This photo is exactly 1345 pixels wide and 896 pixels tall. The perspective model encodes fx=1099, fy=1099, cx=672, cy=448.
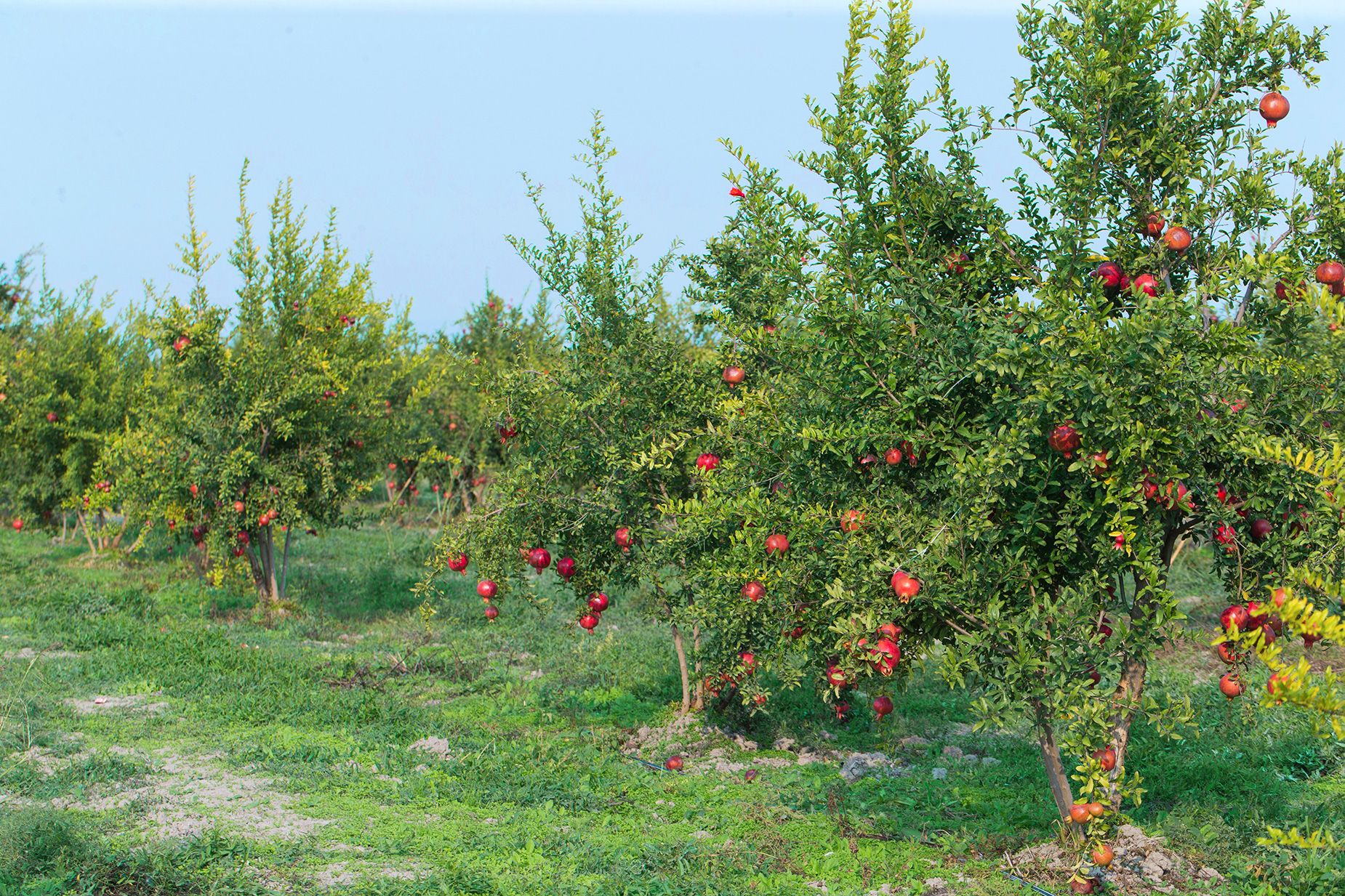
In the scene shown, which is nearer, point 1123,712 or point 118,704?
point 1123,712

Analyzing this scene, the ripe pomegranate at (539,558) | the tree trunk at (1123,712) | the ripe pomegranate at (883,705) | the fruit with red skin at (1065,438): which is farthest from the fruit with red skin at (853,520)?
the ripe pomegranate at (539,558)

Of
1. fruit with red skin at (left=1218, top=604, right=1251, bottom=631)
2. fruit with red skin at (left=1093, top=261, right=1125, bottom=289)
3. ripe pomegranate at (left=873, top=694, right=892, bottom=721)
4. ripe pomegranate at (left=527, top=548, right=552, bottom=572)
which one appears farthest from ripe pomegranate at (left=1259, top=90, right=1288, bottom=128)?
ripe pomegranate at (left=527, top=548, right=552, bottom=572)

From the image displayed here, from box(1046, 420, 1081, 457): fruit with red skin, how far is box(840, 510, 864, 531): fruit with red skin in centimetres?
93

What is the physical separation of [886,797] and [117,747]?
501 centimetres

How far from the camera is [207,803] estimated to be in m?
6.16

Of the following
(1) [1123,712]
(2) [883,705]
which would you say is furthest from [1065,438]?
(2) [883,705]

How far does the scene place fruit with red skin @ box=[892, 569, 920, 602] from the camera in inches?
179

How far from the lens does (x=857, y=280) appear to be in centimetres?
507

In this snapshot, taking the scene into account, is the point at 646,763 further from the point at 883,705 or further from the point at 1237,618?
the point at 1237,618

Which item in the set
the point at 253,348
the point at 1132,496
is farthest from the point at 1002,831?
the point at 253,348

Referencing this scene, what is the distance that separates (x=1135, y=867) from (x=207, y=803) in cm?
489

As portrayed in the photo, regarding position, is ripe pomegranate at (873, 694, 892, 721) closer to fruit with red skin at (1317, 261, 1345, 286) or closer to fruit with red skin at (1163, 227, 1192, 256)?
fruit with red skin at (1163, 227, 1192, 256)

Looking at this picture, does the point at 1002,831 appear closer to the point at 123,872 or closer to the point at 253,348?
the point at 123,872

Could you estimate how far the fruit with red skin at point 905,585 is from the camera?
454 centimetres
